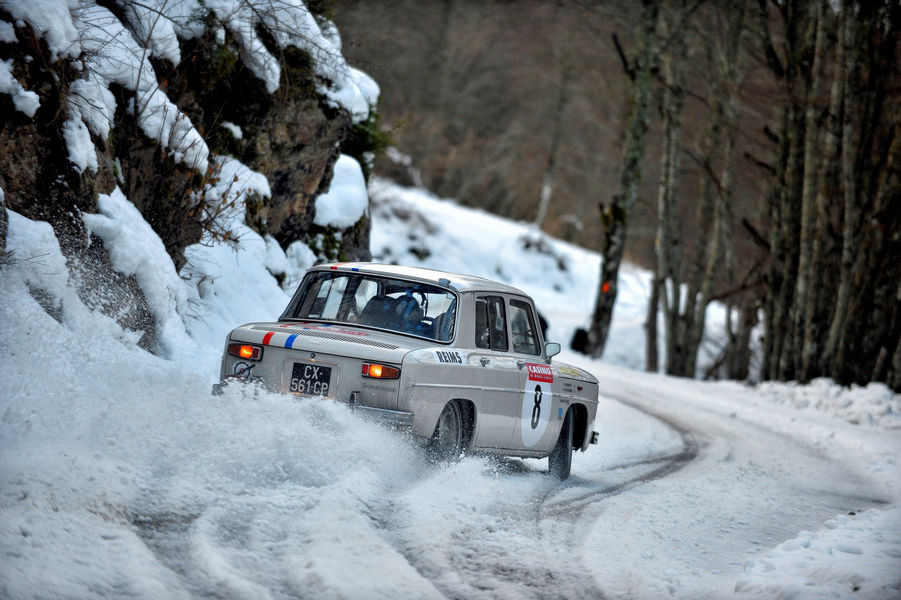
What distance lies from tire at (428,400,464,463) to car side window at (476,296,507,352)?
26.6 inches

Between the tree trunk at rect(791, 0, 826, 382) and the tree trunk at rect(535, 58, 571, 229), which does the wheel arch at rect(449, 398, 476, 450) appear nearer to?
the tree trunk at rect(791, 0, 826, 382)

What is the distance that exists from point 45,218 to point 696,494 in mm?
6013

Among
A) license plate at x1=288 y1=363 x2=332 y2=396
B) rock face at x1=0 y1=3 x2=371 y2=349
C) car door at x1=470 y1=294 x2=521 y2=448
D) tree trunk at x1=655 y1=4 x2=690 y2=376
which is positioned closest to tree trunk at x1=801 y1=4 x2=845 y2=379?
tree trunk at x1=655 y1=4 x2=690 y2=376

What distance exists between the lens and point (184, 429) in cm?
654

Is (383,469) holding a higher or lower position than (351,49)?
lower

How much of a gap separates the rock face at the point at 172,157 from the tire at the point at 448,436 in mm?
3338

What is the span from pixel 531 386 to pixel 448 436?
122cm

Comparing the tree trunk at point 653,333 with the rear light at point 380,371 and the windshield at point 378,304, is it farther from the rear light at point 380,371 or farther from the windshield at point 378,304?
the rear light at point 380,371

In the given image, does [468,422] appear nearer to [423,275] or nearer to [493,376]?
[493,376]

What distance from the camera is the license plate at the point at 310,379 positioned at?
697cm

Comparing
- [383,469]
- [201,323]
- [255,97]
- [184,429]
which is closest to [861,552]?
[383,469]

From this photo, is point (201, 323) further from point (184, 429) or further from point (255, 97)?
point (184, 429)

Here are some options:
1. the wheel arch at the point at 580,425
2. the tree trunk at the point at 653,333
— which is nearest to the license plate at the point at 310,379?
the wheel arch at the point at 580,425

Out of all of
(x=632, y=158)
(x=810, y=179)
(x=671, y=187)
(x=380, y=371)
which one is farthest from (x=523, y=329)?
(x=671, y=187)
